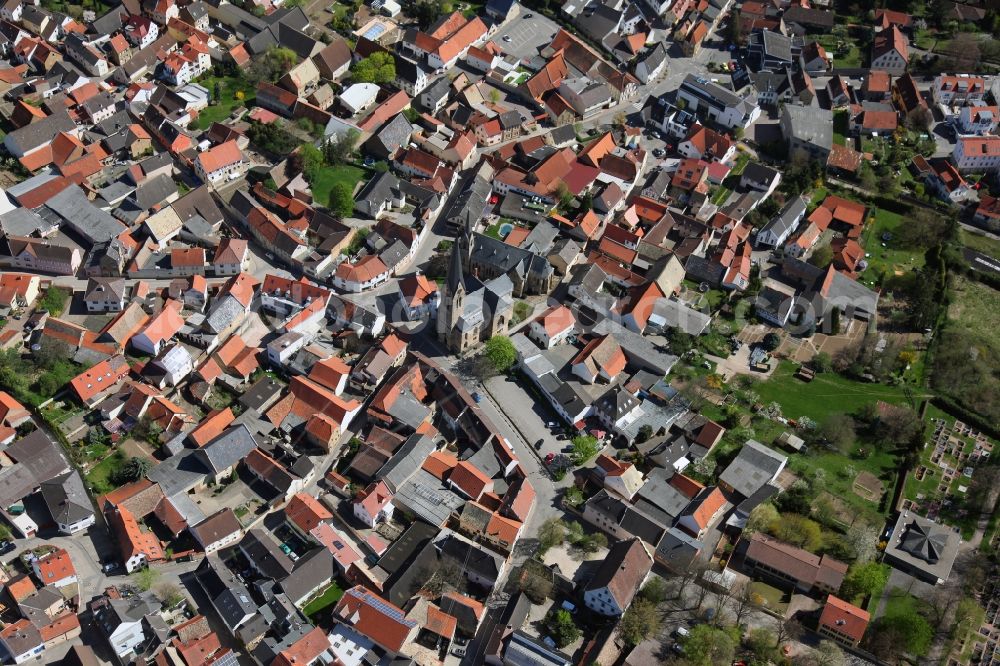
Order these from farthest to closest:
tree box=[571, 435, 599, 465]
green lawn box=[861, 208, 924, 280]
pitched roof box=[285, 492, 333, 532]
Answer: green lawn box=[861, 208, 924, 280] < tree box=[571, 435, 599, 465] < pitched roof box=[285, 492, 333, 532]

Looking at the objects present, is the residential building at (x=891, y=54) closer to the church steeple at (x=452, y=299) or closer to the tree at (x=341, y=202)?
the church steeple at (x=452, y=299)

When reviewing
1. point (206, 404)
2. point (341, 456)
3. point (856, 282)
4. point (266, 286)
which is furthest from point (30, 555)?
point (856, 282)

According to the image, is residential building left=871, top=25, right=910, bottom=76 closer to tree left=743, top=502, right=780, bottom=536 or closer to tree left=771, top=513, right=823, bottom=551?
Answer: tree left=743, top=502, right=780, bottom=536

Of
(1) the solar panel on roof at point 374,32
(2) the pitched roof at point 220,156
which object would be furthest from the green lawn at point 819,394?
(1) the solar panel on roof at point 374,32

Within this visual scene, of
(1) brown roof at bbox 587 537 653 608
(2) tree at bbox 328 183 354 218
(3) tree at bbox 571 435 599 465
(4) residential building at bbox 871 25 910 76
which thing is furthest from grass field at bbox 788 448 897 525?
(4) residential building at bbox 871 25 910 76

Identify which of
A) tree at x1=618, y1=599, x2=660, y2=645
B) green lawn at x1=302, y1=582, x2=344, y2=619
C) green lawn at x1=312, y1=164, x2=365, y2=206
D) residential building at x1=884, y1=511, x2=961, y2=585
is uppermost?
green lawn at x1=312, y1=164, x2=365, y2=206

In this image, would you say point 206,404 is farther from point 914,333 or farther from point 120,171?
point 914,333

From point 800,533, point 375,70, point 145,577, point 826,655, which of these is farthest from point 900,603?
point 375,70
